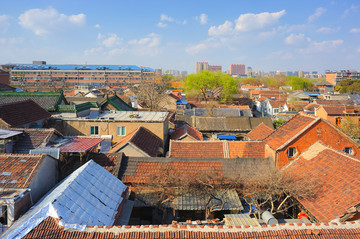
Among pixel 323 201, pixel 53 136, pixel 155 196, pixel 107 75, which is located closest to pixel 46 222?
pixel 155 196

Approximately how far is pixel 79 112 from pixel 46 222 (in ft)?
52.6

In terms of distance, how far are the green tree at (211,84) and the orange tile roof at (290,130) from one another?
154 ft

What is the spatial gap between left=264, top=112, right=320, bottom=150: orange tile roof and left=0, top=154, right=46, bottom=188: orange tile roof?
12466 mm

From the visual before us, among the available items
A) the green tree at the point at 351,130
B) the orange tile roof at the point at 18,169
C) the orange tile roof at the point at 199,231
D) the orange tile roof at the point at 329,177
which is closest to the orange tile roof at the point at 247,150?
the orange tile roof at the point at 329,177

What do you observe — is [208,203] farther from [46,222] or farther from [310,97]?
[310,97]

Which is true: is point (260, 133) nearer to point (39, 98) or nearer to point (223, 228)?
point (223, 228)

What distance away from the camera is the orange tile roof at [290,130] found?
52.5 ft

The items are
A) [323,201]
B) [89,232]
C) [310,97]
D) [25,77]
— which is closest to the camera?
[89,232]

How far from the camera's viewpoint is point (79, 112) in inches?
893

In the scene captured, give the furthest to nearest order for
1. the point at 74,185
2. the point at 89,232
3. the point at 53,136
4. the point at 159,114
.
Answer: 1. the point at 159,114
2. the point at 53,136
3. the point at 74,185
4. the point at 89,232

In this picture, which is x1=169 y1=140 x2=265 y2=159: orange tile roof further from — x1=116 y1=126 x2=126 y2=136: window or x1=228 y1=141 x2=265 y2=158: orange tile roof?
x1=116 y1=126 x2=126 y2=136: window

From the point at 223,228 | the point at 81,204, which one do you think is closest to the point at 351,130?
the point at 223,228

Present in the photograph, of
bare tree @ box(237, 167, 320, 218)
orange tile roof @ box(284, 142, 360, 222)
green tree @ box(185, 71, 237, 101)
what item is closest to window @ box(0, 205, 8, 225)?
bare tree @ box(237, 167, 320, 218)

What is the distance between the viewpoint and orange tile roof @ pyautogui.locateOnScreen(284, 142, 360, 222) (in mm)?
10578
